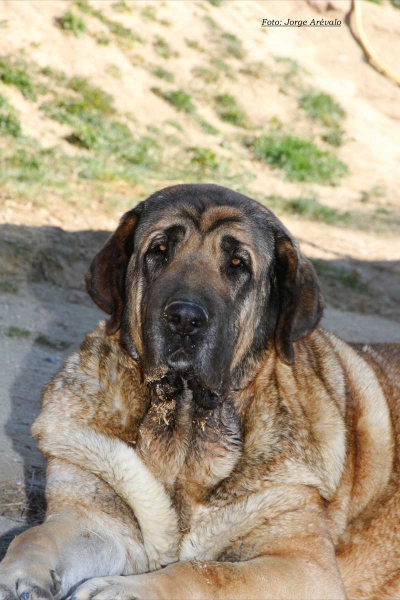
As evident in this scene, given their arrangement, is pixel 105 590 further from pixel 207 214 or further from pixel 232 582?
pixel 207 214

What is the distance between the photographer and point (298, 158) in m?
15.0

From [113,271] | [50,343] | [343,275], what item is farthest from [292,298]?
[343,275]

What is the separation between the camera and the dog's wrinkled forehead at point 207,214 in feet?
12.7

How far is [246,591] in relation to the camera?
10.6 feet

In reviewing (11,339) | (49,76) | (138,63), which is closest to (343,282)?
(11,339)

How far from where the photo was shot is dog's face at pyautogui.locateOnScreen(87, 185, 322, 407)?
357 cm

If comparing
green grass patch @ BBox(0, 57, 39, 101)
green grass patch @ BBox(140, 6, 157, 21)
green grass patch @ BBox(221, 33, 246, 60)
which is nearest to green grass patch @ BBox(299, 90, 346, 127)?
green grass patch @ BBox(221, 33, 246, 60)

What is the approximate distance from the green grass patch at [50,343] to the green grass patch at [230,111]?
9221mm

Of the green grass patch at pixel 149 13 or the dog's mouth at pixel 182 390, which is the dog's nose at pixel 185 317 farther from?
the green grass patch at pixel 149 13

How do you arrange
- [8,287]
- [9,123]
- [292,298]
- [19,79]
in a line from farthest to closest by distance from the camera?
1. [19,79]
2. [9,123]
3. [8,287]
4. [292,298]

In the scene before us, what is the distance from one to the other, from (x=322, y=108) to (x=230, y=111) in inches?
106

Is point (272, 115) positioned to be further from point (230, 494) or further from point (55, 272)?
point (230, 494)

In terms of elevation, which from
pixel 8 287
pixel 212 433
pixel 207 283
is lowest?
pixel 8 287

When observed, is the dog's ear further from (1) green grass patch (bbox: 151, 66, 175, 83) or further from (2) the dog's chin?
(1) green grass patch (bbox: 151, 66, 175, 83)
